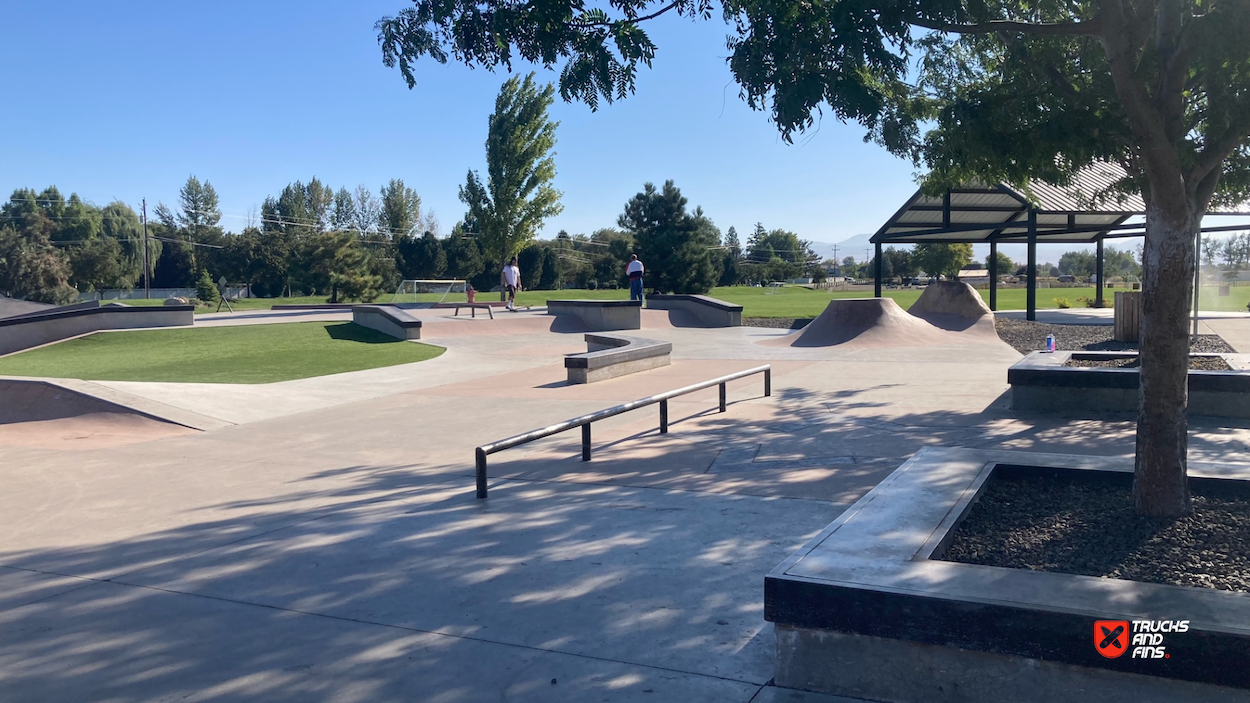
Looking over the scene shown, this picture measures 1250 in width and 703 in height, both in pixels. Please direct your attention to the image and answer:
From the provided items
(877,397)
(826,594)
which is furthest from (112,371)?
(826,594)

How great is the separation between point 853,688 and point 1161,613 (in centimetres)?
108

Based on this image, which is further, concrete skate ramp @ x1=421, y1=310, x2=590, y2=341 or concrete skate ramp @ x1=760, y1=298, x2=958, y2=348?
concrete skate ramp @ x1=421, y1=310, x2=590, y2=341

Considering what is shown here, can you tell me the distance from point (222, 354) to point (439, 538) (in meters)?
13.8

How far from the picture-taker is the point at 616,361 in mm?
13656

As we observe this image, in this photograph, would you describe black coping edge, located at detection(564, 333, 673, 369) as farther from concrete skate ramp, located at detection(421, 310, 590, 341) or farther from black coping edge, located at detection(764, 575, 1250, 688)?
black coping edge, located at detection(764, 575, 1250, 688)

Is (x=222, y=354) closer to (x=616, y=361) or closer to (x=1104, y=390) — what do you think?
(x=616, y=361)

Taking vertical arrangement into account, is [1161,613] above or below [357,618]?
above

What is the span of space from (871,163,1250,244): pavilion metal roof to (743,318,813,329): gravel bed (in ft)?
13.4

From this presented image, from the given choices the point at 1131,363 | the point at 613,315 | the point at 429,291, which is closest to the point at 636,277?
the point at 613,315

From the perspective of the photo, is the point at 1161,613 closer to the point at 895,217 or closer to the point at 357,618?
the point at 357,618

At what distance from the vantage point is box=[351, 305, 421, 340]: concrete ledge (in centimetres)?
2050

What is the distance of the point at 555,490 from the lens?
22.0ft

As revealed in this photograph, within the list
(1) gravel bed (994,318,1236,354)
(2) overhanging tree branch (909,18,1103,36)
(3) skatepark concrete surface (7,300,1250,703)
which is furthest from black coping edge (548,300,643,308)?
(2) overhanging tree branch (909,18,1103,36)

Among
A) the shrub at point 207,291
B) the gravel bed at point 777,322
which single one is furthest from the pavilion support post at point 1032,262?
the shrub at point 207,291
